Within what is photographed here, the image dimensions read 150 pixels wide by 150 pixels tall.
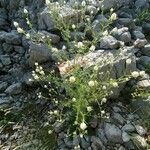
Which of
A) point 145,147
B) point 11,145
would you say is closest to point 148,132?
point 145,147

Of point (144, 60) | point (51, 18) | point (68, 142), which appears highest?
point (51, 18)

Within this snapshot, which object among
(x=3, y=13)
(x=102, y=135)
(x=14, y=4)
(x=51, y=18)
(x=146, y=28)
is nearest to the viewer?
(x=102, y=135)

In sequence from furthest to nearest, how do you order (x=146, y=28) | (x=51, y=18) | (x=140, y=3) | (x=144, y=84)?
1. (x=140, y=3)
2. (x=146, y=28)
3. (x=51, y=18)
4. (x=144, y=84)

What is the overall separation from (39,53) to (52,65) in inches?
12.9

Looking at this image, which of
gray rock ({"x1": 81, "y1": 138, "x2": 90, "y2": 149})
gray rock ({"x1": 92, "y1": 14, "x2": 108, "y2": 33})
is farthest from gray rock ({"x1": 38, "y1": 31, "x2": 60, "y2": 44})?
gray rock ({"x1": 81, "y1": 138, "x2": 90, "y2": 149})

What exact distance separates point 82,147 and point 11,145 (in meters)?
1.20

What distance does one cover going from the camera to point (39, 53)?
23.0ft

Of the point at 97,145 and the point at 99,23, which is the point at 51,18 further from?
the point at 97,145

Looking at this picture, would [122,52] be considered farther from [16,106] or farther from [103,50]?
[16,106]

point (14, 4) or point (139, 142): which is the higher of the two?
point (14, 4)

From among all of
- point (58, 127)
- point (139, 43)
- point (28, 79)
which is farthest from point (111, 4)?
point (58, 127)

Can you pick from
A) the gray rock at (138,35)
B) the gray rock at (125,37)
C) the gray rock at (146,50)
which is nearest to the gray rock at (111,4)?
the gray rock at (138,35)

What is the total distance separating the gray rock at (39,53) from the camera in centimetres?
701

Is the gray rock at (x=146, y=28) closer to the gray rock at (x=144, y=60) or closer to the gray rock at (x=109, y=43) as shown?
the gray rock at (x=144, y=60)
